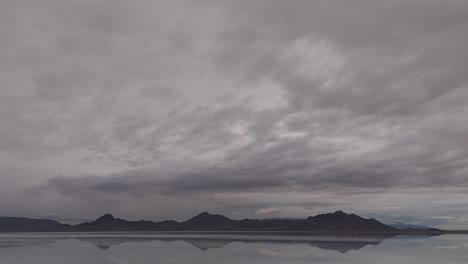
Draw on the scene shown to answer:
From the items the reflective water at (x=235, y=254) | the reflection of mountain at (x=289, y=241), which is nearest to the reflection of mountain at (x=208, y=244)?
the reflection of mountain at (x=289, y=241)

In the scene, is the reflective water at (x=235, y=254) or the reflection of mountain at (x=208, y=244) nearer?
the reflective water at (x=235, y=254)

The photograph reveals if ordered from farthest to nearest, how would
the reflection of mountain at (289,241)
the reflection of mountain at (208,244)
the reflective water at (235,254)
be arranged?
the reflection of mountain at (289,241) → the reflection of mountain at (208,244) → the reflective water at (235,254)

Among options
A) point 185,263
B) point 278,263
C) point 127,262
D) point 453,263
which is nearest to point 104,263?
point 127,262

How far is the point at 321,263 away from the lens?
58562 millimetres

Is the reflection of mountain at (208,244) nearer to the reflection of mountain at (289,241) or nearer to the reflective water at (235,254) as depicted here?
the reflection of mountain at (289,241)

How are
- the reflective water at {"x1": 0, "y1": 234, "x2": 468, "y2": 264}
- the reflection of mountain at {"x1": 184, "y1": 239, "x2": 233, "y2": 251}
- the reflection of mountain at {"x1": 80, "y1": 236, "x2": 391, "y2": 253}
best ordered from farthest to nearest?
the reflection of mountain at {"x1": 80, "y1": 236, "x2": 391, "y2": 253} < the reflection of mountain at {"x1": 184, "y1": 239, "x2": 233, "y2": 251} < the reflective water at {"x1": 0, "y1": 234, "x2": 468, "y2": 264}

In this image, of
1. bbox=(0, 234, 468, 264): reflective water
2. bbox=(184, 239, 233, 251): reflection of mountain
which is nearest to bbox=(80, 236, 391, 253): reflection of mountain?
bbox=(184, 239, 233, 251): reflection of mountain

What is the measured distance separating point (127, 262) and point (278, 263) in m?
23.9

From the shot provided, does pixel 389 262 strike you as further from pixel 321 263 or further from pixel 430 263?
pixel 321 263

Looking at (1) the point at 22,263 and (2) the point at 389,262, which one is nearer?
(1) the point at 22,263

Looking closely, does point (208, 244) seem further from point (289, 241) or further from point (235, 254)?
point (235, 254)

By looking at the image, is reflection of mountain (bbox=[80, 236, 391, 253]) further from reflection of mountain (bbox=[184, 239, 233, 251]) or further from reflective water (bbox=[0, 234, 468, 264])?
reflective water (bbox=[0, 234, 468, 264])

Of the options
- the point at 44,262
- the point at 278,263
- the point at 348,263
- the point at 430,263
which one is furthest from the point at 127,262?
the point at 430,263

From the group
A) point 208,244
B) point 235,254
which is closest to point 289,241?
point 208,244
